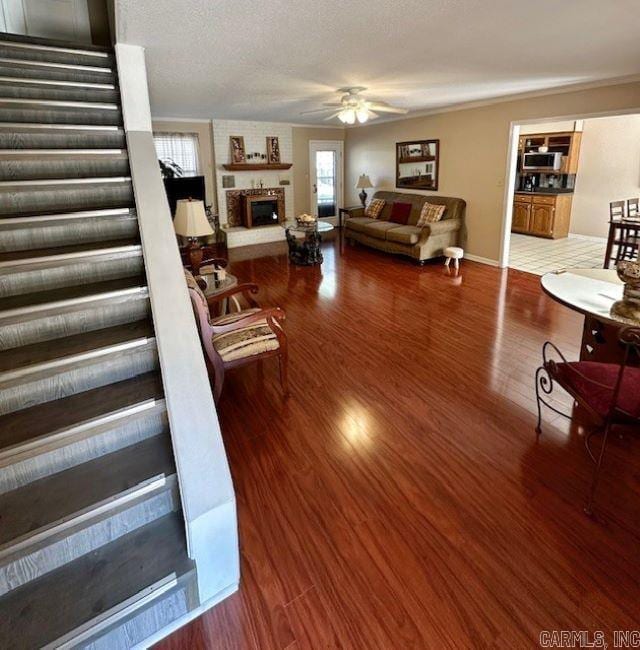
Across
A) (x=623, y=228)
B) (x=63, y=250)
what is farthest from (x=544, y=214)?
(x=63, y=250)

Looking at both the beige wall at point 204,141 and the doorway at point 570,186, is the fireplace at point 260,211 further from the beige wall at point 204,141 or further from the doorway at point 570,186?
the doorway at point 570,186

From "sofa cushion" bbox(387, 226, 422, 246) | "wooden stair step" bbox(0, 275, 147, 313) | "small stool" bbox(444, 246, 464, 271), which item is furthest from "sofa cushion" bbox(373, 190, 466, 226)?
"wooden stair step" bbox(0, 275, 147, 313)

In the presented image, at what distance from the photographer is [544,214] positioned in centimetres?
831

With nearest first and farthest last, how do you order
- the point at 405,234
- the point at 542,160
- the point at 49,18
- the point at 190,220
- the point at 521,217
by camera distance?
the point at 190,220, the point at 49,18, the point at 405,234, the point at 542,160, the point at 521,217

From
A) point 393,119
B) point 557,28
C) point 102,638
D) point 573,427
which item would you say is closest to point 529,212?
point 393,119

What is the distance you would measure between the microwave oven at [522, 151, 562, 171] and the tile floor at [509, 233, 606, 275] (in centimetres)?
139

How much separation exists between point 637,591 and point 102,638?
6.26ft

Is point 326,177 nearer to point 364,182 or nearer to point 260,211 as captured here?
point 364,182

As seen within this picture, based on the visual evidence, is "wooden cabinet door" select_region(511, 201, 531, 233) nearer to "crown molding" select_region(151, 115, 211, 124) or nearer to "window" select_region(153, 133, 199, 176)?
"crown molding" select_region(151, 115, 211, 124)

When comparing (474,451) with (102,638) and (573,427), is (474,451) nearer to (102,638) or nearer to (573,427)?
(573,427)

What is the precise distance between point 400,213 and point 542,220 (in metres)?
3.17

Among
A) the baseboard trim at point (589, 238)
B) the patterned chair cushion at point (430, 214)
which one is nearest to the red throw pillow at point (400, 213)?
the patterned chair cushion at point (430, 214)

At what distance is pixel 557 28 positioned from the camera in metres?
2.74

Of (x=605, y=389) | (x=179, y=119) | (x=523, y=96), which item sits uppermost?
(x=179, y=119)
